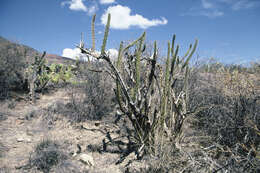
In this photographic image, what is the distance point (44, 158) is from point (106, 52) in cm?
232

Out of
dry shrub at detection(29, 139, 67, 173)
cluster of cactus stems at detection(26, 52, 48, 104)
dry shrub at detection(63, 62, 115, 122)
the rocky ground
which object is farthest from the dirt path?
cluster of cactus stems at detection(26, 52, 48, 104)

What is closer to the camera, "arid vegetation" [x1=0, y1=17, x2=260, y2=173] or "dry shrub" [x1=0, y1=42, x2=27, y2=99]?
"arid vegetation" [x1=0, y1=17, x2=260, y2=173]

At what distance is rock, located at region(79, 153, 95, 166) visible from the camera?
347 cm

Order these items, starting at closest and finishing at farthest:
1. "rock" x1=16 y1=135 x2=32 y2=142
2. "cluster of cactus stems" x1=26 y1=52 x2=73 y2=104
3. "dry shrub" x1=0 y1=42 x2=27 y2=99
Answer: "rock" x1=16 y1=135 x2=32 y2=142 → "dry shrub" x1=0 y1=42 x2=27 y2=99 → "cluster of cactus stems" x1=26 y1=52 x2=73 y2=104

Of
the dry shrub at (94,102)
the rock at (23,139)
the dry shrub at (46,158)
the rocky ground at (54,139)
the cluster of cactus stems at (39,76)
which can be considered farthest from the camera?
the cluster of cactus stems at (39,76)

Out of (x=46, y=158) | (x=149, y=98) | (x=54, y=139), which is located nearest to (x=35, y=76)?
(x=54, y=139)

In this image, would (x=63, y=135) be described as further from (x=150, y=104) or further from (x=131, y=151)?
(x=150, y=104)

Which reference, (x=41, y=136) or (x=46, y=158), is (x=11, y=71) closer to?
(x=41, y=136)

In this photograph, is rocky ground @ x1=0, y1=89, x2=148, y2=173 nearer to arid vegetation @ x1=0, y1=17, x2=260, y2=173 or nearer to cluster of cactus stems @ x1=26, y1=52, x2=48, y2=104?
arid vegetation @ x1=0, y1=17, x2=260, y2=173

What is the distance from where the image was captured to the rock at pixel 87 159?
3475 millimetres

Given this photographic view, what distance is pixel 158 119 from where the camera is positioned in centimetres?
346

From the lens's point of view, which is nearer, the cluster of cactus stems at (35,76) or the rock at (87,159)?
the rock at (87,159)

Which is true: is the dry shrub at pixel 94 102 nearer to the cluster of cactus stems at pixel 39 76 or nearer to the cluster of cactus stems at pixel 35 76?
the cluster of cactus stems at pixel 35 76

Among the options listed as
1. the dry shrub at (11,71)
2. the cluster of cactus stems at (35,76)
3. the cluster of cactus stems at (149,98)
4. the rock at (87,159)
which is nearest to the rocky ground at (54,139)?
the rock at (87,159)
